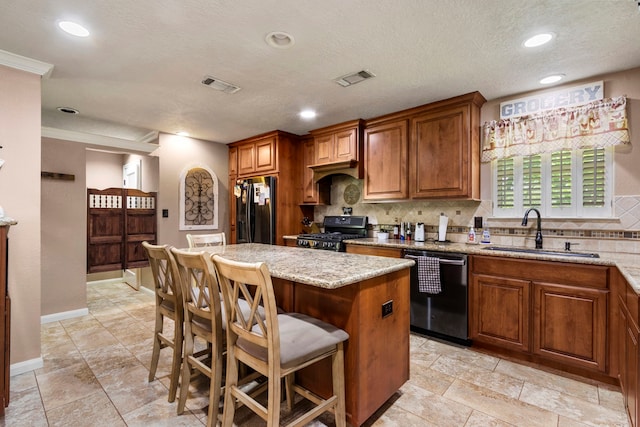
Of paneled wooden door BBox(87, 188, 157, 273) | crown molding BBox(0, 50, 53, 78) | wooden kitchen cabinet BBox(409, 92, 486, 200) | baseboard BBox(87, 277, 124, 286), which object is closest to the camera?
crown molding BBox(0, 50, 53, 78)

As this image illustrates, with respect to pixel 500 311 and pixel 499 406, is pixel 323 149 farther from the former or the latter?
pixel 499 406

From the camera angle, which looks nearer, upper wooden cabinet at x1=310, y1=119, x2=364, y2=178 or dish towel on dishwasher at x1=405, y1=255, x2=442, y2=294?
dish towel on dishwasher at x1=405, y1=255, x2=442, y2=294

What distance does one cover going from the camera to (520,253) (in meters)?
2.48

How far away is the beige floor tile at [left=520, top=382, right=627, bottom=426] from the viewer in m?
1.81

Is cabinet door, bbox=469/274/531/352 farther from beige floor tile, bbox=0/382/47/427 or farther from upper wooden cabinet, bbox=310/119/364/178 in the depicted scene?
beige floor tile, bbox=0/382/47/427

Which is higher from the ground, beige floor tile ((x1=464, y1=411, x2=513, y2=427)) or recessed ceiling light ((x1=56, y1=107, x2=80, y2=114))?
recessed ceiling light ((x1=56, y1=107, x2=80, y2=114))

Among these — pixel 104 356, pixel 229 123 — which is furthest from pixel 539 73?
pixel 104 356

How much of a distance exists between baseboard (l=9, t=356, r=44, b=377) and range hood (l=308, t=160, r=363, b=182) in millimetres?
3394

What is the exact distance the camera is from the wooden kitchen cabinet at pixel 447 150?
10.00 feet

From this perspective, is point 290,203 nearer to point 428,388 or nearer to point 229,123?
point 229,123

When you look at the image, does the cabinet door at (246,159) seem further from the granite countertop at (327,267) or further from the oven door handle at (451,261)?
the oven door handle at (451,261)

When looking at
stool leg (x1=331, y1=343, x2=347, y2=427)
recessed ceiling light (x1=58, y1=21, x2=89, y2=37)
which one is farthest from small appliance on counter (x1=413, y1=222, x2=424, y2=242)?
recessed ceiling light (x1=58, y1=21, x2=89, y2=37)

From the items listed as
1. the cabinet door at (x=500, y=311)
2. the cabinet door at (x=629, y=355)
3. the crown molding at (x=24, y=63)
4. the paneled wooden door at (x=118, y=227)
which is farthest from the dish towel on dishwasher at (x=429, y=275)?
the paneled wooden door at (x=118, y=227)

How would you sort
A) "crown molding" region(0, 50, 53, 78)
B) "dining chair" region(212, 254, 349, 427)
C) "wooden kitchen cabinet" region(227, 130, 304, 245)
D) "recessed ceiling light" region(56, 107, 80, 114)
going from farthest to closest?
"wooden kitchen cabinet" region(227, 130, 304, 245)
"recessed ceiling light" region(56, 107, 80, 114)
"crown molding" region(0, 50, 53, 78)
"dining chair" region(212, 254, 349, 427)
